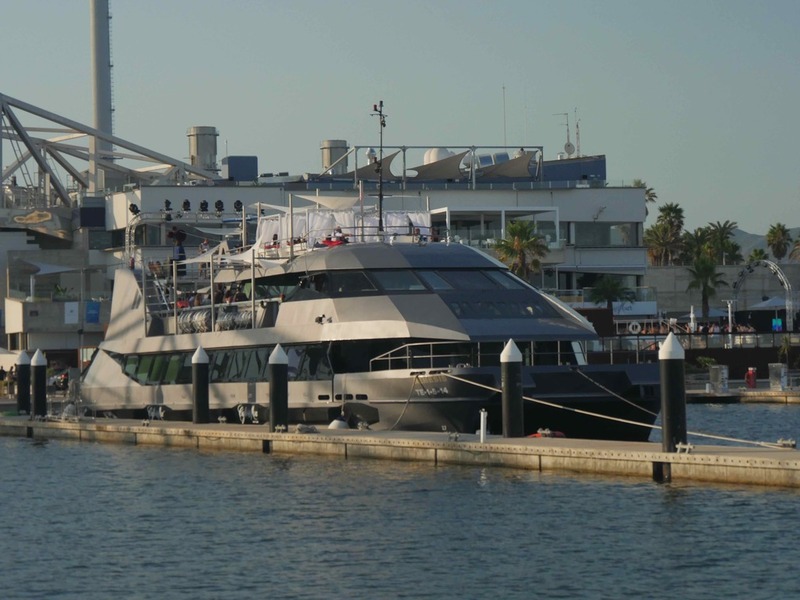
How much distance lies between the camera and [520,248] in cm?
7844

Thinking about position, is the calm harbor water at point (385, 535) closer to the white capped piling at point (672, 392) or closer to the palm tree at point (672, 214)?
the white capped piling at point (672, 392)

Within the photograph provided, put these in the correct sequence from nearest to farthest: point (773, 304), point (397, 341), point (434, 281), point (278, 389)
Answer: point (278, 389) → point (397, 341) → point (434, 281) → point (773, 304)

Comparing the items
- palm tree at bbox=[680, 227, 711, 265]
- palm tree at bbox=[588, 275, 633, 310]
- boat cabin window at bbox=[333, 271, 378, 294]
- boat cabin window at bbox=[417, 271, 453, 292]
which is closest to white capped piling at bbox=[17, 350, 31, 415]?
boat cabin window at bbox=[333, 271, 378, 294]

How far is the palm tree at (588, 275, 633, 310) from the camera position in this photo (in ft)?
298

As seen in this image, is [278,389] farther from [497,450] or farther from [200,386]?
[497,450]

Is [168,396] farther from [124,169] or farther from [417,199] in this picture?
[124,169]

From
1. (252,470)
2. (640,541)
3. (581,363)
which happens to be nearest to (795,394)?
(581,363)

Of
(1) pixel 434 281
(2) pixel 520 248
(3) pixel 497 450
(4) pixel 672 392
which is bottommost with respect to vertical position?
(3) pixel 497 450

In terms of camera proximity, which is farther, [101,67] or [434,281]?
[101,67]

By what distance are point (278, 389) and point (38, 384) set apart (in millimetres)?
13351

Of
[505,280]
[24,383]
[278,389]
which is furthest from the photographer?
[24,383]

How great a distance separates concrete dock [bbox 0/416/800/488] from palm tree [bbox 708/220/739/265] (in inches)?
3540

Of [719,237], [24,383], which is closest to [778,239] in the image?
[719,237]

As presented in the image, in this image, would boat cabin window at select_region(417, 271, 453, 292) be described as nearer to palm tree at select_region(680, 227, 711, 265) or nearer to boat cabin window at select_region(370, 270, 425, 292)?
boat cabin window at select_region(370, 270, 425, 292)
